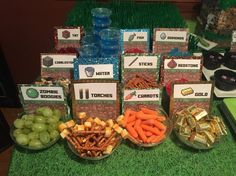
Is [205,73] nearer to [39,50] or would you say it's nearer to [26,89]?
[26,89]

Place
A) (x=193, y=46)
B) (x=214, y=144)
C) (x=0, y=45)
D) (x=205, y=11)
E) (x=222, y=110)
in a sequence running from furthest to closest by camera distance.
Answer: (x=0, y=45) → (x=205, y=11) → (x=193, y=46) → (x=222, y=110) → (x=214, y=144)

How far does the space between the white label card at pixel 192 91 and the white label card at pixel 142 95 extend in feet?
0.25

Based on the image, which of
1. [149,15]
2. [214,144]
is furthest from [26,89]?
[149,15]

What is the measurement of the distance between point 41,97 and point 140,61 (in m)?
0.46

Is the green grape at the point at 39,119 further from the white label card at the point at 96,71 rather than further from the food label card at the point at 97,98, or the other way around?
the white label card at the point at 96,71

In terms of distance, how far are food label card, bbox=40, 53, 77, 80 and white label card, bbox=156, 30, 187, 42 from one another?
0.44 meters

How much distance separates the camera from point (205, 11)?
195cm

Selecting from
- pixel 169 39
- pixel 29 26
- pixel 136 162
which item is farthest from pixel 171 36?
pixel 29 26

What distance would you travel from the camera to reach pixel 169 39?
1.58m

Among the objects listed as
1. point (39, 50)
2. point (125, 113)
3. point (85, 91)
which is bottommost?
point (39, 50)

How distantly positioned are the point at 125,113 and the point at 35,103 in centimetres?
38

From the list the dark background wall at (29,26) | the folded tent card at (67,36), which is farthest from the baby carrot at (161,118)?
the dark background wall at (29,26)

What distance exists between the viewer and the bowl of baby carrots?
1.19 m

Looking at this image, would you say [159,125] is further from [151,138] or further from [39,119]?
[39,119]
